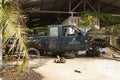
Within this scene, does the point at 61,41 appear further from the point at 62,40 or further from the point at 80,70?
the point at 80,70

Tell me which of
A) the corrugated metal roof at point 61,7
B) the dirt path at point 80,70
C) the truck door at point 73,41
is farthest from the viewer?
the corrugated metal roof at point 61,7

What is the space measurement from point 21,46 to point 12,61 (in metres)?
4.02

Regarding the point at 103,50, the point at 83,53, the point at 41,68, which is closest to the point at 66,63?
the point at 41,68

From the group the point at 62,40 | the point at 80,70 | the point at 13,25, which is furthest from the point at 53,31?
the point at 13,25

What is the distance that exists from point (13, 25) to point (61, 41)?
6447 mm

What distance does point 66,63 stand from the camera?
11.6 m

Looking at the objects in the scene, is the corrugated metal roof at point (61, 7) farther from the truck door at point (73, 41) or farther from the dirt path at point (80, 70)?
the dirt path at point (80, 70)

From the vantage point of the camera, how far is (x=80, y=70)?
10.2 m

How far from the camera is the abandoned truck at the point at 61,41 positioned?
43.7ft

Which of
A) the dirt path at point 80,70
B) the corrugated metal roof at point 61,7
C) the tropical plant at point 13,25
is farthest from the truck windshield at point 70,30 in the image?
the tropical plant at point 13,25

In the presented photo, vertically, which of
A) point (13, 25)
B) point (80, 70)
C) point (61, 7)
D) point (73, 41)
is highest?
point (61, 7)

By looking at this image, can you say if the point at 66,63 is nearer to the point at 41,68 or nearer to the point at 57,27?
the point at 41,68

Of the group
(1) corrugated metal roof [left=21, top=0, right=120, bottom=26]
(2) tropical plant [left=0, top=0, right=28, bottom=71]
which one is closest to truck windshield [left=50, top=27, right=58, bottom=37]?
(1) corrugated metal roof [left=21, top=0, right=120, bottom=26]

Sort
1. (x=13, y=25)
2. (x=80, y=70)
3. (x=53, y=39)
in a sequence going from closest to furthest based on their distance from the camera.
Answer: (x=13, y=25)
(x=80, y=70)
(x=53, y=39)
